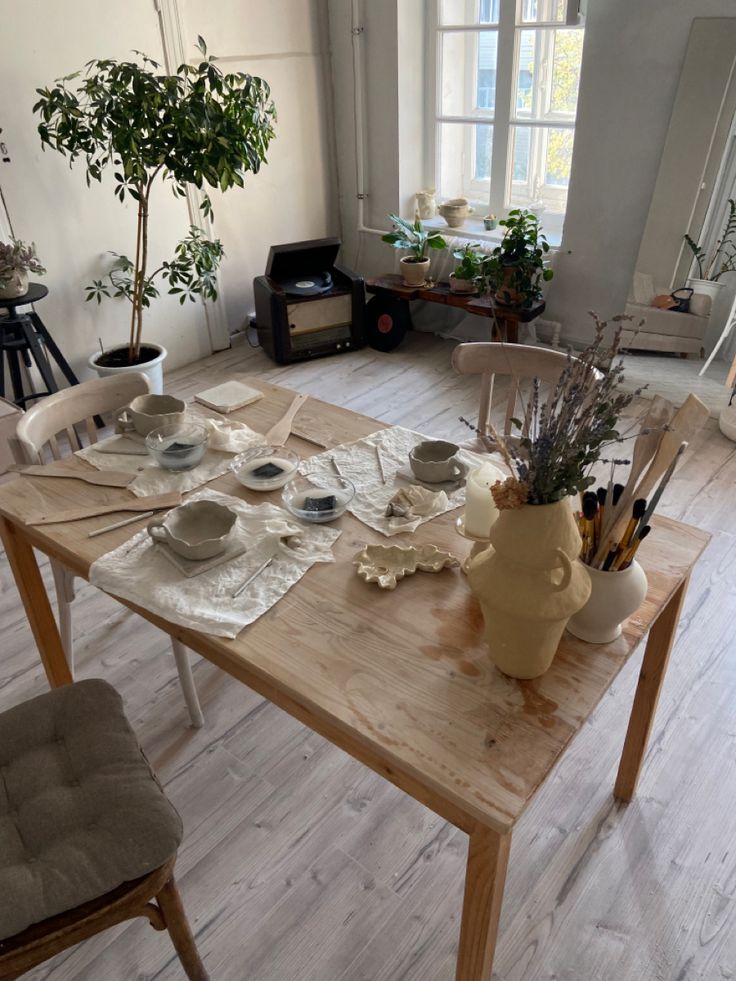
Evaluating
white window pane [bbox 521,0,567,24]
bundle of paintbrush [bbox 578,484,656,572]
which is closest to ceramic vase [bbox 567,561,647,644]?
bundle of paintbrush [bbox 578,484,656,572]

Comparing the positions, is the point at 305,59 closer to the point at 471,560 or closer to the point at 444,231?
the point at 444,231

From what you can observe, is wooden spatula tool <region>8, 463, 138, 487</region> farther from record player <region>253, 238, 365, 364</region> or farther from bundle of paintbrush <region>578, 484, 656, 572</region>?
record player <region>253, 238, 365, 364</region>

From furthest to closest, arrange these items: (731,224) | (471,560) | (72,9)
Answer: (731,224), (72,9), (471,560)

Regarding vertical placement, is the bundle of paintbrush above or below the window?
below

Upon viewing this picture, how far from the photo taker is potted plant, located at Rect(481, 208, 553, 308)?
11.3 feet

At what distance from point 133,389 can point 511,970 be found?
1.49 meters

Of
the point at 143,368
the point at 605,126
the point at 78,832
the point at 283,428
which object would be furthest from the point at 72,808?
the point at 605,126

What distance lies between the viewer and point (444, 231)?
13.5ft

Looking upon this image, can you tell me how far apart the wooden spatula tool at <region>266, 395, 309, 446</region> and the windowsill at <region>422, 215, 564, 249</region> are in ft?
8.58

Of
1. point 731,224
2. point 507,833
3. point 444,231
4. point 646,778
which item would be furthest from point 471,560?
point 444,231

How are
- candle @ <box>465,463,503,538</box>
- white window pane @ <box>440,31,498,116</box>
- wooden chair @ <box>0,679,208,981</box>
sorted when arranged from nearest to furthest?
wooden chair @ <box>0,679,208,981</box> < candle @ <box>465,463,503,538</box> < white window pane @ <box>440,31,498,116</box>

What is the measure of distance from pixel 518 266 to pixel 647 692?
2.46 metres

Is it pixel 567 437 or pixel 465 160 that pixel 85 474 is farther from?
pixel 465 160

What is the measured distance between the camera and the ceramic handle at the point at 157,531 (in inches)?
49.1
